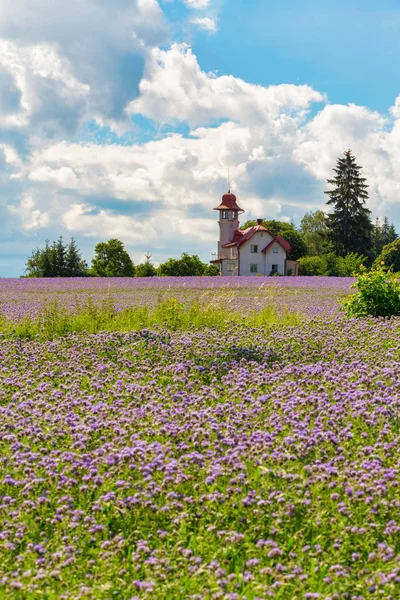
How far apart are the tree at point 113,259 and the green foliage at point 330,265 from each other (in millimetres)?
16402

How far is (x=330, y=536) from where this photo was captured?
391 centimetres

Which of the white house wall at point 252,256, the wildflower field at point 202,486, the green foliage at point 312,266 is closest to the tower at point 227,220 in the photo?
the white house wall at point 252,256

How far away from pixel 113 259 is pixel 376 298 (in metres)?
43.0

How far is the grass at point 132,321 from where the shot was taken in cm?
1153

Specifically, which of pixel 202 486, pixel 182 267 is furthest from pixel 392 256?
pixel 202 486

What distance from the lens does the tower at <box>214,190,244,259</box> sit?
66375 mm

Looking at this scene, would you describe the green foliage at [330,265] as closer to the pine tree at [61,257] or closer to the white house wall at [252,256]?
the white house wall at [252,256]

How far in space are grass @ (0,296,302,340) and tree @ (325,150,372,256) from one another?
5434 centimetres

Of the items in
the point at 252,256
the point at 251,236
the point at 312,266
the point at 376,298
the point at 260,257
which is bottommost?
the point at 376,298

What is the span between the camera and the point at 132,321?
12336 mm

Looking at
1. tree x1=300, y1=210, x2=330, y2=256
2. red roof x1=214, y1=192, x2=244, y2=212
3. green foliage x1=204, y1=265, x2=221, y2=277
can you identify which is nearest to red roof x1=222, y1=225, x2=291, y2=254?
red roof x1=214, y1=192, x2=244, y2=212

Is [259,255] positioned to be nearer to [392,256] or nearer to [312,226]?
[392,256]

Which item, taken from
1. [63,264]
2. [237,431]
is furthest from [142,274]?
[237,431]

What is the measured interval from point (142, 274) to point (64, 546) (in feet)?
158
